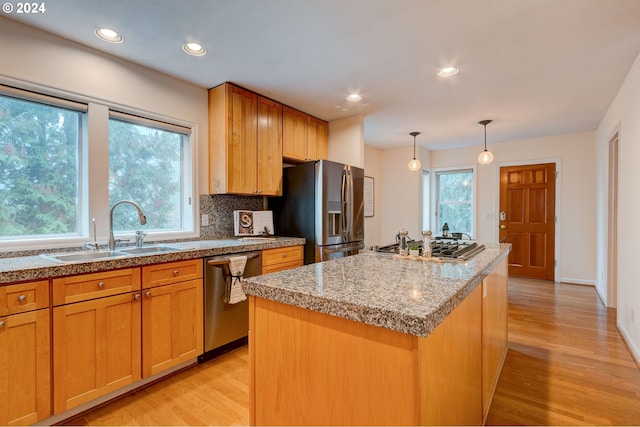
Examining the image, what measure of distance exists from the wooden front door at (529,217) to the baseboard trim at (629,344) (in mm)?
2131

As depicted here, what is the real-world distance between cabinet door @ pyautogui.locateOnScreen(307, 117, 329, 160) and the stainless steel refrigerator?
520 mm

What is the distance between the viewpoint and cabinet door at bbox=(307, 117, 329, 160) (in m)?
3.74

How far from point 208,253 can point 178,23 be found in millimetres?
1559

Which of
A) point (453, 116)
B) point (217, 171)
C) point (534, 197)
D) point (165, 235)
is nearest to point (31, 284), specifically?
point (165, 235)

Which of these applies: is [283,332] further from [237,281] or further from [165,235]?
[165,235]

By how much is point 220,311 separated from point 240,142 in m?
1.56

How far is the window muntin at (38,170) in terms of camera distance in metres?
1.96

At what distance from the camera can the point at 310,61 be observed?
2426mm

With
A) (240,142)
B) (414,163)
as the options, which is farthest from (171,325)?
(414,163)

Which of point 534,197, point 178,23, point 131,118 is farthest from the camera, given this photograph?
point 534,197

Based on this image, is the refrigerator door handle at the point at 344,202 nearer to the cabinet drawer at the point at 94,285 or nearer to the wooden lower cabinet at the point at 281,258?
the wooden lower cabinet at the point at 281,258

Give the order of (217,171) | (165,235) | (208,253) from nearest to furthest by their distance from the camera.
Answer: (208,253)
(165,235)
(217,171)

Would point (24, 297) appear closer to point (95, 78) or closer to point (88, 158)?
point (88, 158)

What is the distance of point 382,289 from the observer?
1015 millimetres
